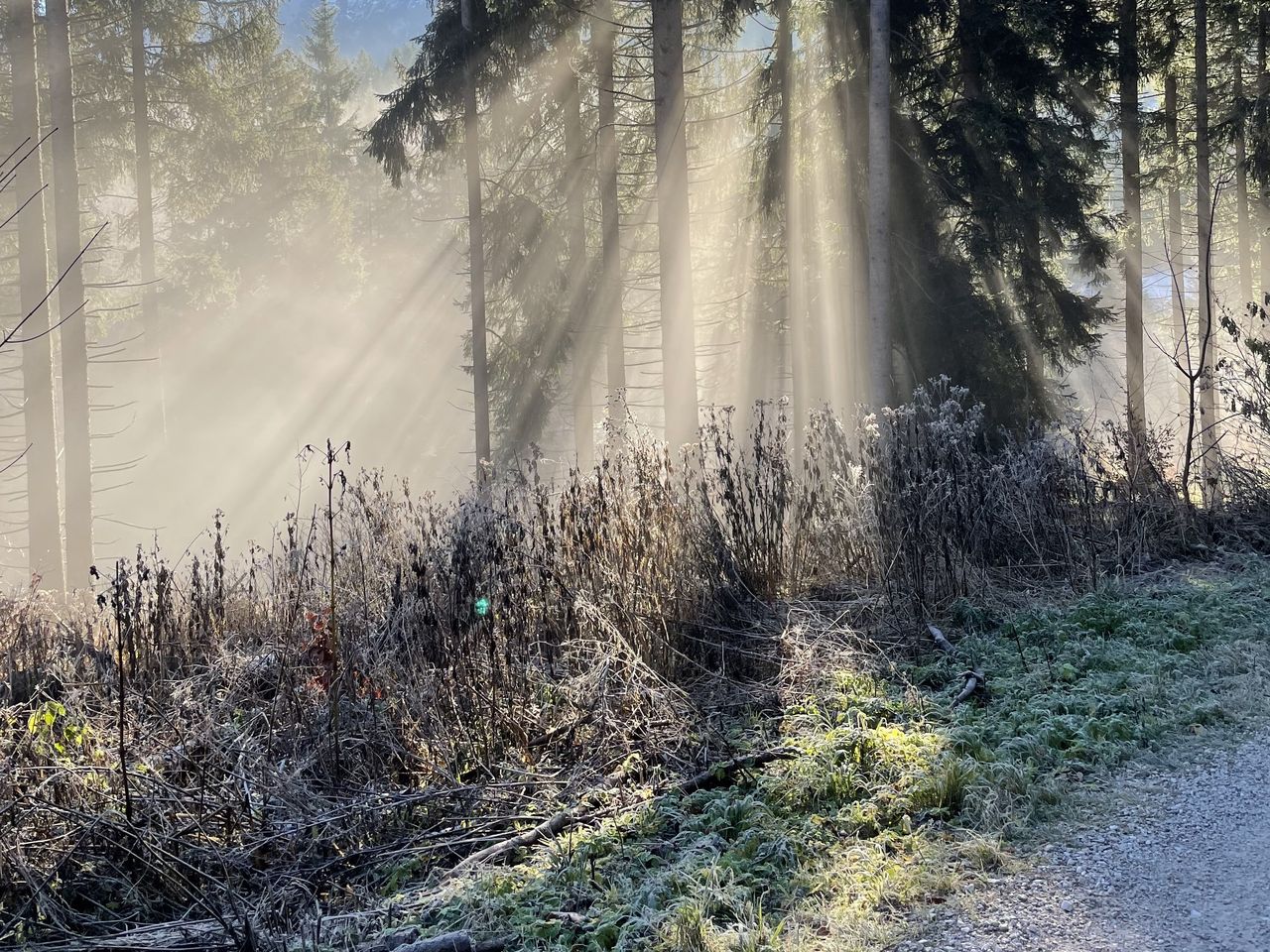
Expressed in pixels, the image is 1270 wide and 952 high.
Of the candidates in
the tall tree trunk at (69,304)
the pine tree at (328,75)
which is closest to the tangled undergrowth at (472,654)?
the tall tree trunk at (69,304)

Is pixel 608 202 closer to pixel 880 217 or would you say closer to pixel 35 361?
pixel 880 217

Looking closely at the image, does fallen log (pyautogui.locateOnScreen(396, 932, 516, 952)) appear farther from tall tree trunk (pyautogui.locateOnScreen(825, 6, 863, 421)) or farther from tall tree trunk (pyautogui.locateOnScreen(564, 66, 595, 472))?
tall tree trunk (pyautogui.locateOnScreen(564, 66, 595, 472))

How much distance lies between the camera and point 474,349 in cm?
1600

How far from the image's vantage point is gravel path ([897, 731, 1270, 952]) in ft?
7.68

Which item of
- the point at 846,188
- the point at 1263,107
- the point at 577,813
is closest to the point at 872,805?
the point at 577,813

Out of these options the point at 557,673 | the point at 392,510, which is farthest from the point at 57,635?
the point at 557,673

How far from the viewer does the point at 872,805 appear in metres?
3.16

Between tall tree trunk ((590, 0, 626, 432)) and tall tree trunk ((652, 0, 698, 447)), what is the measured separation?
8.74ft

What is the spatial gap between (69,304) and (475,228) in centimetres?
661

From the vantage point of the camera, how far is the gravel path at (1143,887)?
2.34m

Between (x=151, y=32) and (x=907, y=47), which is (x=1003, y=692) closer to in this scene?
(x=907, y=47)

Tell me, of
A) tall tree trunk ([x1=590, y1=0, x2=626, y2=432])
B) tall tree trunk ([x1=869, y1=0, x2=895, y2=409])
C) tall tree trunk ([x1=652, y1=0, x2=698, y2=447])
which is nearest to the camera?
tall tree trunk ([x1=869, y1=0, x2=895, y2=409])

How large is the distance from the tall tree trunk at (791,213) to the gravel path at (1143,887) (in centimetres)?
1217

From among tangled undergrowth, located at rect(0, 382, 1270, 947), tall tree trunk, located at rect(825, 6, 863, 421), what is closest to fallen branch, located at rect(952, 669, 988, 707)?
tangled undergrowth, located at rect(0, 382, 1270, 947)
